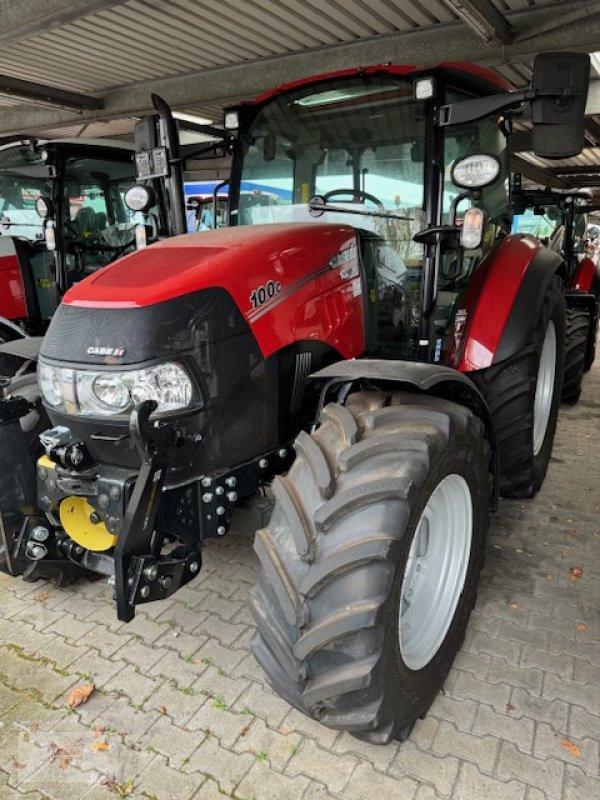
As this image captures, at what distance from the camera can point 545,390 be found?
151 inches

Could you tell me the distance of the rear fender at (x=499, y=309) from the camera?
286 cm

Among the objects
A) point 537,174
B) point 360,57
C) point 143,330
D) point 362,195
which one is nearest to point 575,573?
point 362,195

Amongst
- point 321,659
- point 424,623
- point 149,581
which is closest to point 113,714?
point 149,581

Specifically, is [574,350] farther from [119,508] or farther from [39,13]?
[39,13]

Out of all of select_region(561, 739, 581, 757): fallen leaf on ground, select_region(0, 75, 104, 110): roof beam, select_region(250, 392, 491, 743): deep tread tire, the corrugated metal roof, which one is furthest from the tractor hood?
select_region(0, 75, 104, 110): roof beam

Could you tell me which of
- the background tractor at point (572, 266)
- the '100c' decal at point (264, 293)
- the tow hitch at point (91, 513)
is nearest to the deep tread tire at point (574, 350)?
the background tractor at point (572, 266)

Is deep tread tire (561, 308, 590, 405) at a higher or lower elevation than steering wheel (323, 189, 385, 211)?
lower

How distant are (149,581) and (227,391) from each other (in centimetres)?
66

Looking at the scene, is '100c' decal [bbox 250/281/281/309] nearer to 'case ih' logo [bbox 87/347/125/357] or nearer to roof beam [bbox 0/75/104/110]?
'case ih' logo [bbox 87/347/125/357]

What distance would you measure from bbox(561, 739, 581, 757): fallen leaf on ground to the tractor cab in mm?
5620

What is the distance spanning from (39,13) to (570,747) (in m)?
5.59

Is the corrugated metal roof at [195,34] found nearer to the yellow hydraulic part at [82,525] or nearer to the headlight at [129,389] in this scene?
the headlight at [129,389]

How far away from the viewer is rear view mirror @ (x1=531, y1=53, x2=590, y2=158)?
2084 millimetres

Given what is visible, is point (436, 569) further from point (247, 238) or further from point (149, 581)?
point (247, 238)
